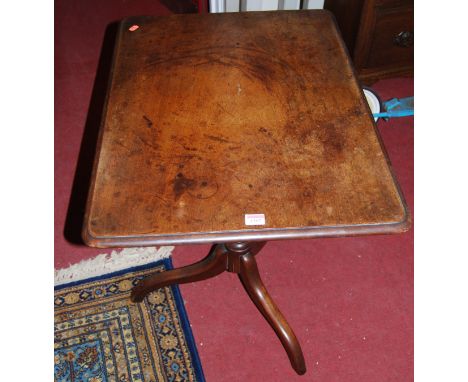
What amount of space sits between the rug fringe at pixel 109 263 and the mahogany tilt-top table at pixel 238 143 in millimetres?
378

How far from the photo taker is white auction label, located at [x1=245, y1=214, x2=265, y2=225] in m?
0.88

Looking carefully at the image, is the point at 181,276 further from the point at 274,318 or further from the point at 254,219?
the point at 254,219

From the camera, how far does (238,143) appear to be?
1.01m

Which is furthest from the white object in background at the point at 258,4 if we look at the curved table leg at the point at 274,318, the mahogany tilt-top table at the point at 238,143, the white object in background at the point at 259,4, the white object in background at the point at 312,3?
the curved table leg at the point at 274,318

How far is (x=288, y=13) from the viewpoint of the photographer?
1.34 m

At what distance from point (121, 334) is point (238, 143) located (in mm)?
830

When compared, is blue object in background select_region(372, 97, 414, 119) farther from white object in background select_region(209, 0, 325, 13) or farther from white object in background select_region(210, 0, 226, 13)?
white object in background select_region(210, 0, 226, 13)

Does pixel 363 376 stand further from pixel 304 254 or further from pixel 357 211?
pixel 357 211

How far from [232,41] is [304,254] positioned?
0.81m

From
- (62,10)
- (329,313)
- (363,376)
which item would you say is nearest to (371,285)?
(329,313)

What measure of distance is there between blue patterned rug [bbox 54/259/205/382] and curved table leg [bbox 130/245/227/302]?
0.22ft

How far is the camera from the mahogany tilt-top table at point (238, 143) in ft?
2.89

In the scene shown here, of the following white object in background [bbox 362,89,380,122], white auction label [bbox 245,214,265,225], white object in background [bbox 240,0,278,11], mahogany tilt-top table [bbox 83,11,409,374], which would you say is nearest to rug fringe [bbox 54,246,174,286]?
mahogany tilt-top table [bbox 83,11,409,374]

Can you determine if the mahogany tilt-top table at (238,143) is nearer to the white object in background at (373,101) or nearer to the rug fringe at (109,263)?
the rug fringe at (109,263)
